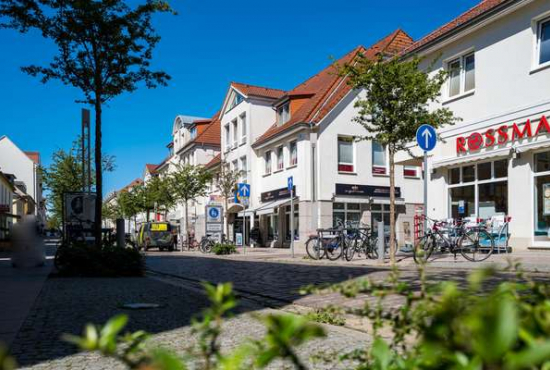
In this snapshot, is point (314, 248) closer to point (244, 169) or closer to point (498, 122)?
point (498, 122)

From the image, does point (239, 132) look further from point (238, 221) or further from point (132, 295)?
point (132, 295)

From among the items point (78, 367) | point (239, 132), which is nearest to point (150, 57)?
point (78, 367)

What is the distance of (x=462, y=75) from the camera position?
18062 mm

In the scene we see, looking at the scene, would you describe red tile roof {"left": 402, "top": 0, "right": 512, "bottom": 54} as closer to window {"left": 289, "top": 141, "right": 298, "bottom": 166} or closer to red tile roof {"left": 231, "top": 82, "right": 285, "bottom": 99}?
window {"left": 289, "top": 141, "right": 298, "bottom": 166}

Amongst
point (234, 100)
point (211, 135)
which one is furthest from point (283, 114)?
point (211, 135)

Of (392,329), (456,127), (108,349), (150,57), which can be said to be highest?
(150,57)

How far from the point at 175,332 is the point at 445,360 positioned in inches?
185

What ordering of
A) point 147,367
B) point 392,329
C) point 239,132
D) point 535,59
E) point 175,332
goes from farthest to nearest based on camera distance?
point 239,132, point 535,59, point 175,332, point 392,329, point 147,367

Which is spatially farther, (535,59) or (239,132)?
(239,132)

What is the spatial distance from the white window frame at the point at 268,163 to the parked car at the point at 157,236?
7220 millimetres

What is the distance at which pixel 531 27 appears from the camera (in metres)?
15.3

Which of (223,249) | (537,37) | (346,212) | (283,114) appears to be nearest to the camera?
(537,37)

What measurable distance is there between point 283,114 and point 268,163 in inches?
131

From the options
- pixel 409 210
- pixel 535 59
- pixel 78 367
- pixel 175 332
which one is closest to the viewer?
pixel 78 367
